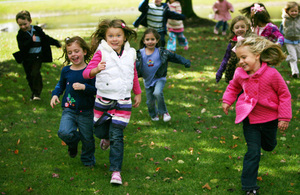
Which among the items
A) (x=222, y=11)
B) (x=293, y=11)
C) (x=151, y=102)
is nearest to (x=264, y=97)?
(x=151, y=102)

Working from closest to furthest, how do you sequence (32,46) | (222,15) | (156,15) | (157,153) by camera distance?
(157,153), (32,46), (156,15), (222,15)

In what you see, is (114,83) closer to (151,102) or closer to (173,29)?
(151,102)

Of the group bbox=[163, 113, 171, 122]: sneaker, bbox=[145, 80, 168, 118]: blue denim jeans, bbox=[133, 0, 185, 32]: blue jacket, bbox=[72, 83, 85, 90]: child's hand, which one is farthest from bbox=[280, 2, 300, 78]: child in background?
bbox=[72, 83, 85, 90]: child's hand

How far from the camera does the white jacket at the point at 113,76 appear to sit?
5.01 metres

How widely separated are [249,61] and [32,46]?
5.74 m

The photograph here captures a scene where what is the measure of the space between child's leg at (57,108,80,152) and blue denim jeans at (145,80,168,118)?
2.22 meters

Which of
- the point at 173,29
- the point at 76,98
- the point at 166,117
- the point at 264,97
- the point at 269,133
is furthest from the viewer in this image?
the point at 173,29

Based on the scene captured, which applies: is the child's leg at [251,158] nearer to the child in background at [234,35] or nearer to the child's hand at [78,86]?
the child in background at [234,35]

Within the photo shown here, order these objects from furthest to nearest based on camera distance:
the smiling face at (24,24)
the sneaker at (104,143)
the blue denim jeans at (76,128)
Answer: the smiling face at (24,24), the sneaker at (104,143), the blue denim jeans at (76,128)

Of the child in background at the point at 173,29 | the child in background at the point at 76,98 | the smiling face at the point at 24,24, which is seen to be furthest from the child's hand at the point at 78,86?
the child in background at the point at 173,29

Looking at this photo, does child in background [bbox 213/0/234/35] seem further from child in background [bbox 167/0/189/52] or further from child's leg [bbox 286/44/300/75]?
child's leg [bbox 286/44/300/75]

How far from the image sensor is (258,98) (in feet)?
14.9

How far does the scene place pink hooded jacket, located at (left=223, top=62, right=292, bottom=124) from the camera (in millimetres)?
4445

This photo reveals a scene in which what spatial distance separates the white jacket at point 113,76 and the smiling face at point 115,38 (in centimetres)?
9
